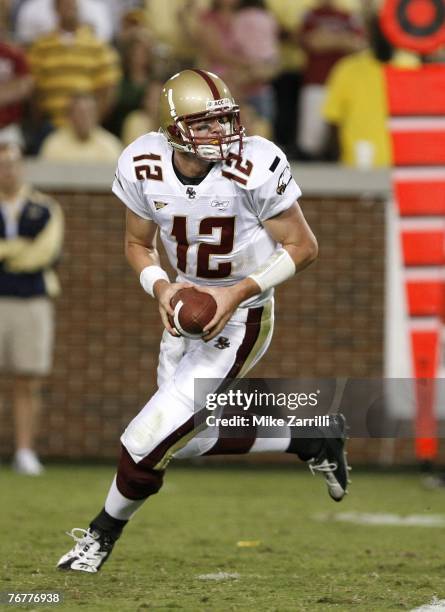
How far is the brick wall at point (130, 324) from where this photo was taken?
946cm

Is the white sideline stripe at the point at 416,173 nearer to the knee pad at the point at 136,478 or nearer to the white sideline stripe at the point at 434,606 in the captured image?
the knee pad at the point at 136,478

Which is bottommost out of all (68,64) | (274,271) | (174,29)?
(274,271)

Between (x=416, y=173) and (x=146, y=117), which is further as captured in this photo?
(x=146, y=117)

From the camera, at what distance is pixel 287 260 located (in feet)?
15.5

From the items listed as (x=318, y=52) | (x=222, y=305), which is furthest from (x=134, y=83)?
(x=222, y=305)

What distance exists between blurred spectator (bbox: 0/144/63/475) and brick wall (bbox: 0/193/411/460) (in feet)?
1.62

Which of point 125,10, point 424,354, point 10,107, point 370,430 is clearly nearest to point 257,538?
point 370,430

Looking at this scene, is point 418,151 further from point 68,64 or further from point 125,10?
point 125,10

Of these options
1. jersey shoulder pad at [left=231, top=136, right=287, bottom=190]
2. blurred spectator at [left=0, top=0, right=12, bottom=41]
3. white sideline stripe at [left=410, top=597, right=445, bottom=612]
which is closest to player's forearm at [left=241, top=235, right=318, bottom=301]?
jersey shoulder pad at [left=231, top=136, right=287, bottom=190]

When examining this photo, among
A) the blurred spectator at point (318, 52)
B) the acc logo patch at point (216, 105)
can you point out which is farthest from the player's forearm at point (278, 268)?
the blurred spectator at point (318, 52)

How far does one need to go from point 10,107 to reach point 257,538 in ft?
15.6

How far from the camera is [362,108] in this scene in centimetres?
964

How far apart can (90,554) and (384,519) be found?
237 centimetres

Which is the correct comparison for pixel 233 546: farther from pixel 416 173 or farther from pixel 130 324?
pixel 130 324
